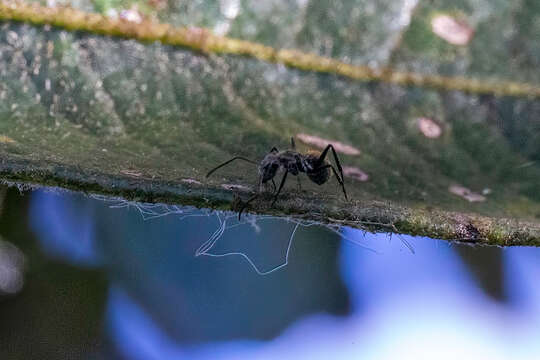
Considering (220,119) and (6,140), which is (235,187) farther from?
(6,140)

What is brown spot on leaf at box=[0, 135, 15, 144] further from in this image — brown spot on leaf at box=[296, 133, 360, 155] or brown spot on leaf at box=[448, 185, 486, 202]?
brown spot on leaf at box=[448, 185, 486, 202]

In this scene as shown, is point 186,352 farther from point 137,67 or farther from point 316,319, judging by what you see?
point 137,67

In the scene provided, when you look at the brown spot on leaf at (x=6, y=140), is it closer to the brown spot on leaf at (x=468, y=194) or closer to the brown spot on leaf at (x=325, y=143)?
the brown spot on leaf at (x=325, y=143)

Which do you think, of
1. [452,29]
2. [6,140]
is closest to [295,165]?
[452,29]

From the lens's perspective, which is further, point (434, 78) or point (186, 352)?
point (186, 352)

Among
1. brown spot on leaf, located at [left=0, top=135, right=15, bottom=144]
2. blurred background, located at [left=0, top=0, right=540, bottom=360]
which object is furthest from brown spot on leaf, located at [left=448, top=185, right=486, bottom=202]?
brown spot on leaf, located at [left=0, top=135, right=15, bottom=144]

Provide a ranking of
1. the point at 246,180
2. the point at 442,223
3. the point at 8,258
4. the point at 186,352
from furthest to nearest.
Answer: the point at 186,352, the point at 8,258, the point at 246,180, the point at 442,223

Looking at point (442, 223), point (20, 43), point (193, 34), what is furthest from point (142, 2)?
point (442, 223)
